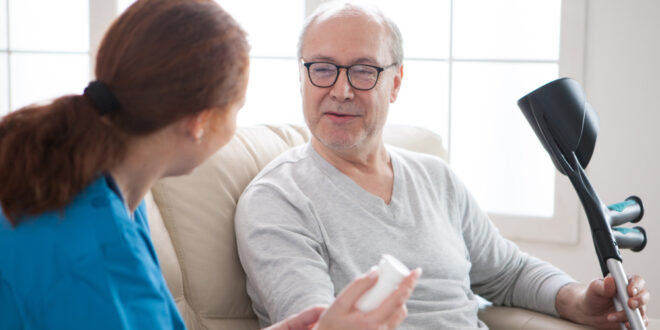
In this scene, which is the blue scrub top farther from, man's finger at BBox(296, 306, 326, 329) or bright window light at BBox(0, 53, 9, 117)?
bright window light at BBox(0, 53, 9, 117)

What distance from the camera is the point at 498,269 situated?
184 centimetres

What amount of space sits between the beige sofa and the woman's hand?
2.07ft

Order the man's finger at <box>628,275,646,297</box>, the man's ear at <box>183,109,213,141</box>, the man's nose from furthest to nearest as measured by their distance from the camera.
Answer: the man's nose, the man's finger at <box>628,275,646,297</box>, the man's ear at <box>183,109,213,141</box>

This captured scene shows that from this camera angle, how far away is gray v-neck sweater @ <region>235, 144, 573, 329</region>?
1464 millimetres

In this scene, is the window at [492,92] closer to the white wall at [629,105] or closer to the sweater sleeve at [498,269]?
the white wall at [629,105]


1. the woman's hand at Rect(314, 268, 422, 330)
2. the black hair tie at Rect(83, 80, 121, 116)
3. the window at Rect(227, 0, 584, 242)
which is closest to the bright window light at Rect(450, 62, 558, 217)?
the window at Rect(227, 0, 584, 242)

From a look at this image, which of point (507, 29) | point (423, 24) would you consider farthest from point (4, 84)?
point (507, 29)

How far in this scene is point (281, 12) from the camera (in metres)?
3.19

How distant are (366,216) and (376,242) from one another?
65mm

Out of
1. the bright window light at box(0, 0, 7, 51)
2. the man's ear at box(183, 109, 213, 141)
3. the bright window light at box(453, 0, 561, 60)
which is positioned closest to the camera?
the man's ear at box(183, 109, 213, 141)

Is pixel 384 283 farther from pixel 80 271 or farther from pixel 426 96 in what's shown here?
pixel 426 96

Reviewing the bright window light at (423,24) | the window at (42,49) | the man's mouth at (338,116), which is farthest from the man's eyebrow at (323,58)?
the window at (42,49)

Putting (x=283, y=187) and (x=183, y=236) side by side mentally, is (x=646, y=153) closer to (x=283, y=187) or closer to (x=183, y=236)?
(x=283, y=187)

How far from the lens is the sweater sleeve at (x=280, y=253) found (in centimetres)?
140
